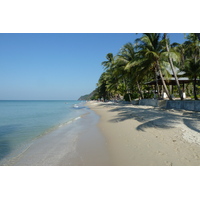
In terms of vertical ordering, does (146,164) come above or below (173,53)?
below

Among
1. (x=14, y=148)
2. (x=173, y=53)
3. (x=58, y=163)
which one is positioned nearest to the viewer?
(x=58, y=163)

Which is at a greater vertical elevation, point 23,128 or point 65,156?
point 65,156

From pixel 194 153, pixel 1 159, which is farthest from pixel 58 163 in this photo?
pixel 194 153

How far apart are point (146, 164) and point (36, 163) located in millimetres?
2889

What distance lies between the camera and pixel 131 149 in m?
4.79

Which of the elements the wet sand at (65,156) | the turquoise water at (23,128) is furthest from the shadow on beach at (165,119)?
the turquoise water at (23,128)

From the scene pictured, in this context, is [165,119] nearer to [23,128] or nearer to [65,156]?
[65,156]

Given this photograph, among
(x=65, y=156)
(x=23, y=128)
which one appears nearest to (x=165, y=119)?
(x=65, y=156)

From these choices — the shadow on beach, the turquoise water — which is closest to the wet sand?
the turquoise water

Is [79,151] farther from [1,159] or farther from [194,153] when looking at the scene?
[194,153]

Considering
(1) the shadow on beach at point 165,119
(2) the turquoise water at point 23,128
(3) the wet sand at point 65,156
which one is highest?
(1) the shadow on beach at point 165,119

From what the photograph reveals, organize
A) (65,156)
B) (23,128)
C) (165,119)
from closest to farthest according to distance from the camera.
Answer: (65,156) < (165,119) < (23,128)

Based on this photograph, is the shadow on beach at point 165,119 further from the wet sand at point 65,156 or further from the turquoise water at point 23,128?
the turquoise water at point 23,128

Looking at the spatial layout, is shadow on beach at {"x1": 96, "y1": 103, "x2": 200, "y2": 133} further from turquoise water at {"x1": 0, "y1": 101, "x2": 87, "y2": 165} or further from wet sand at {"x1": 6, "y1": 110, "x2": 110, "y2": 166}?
turquoise water at {"x1": 0, "y1": 101, "x2": 87, "y2": 165}
